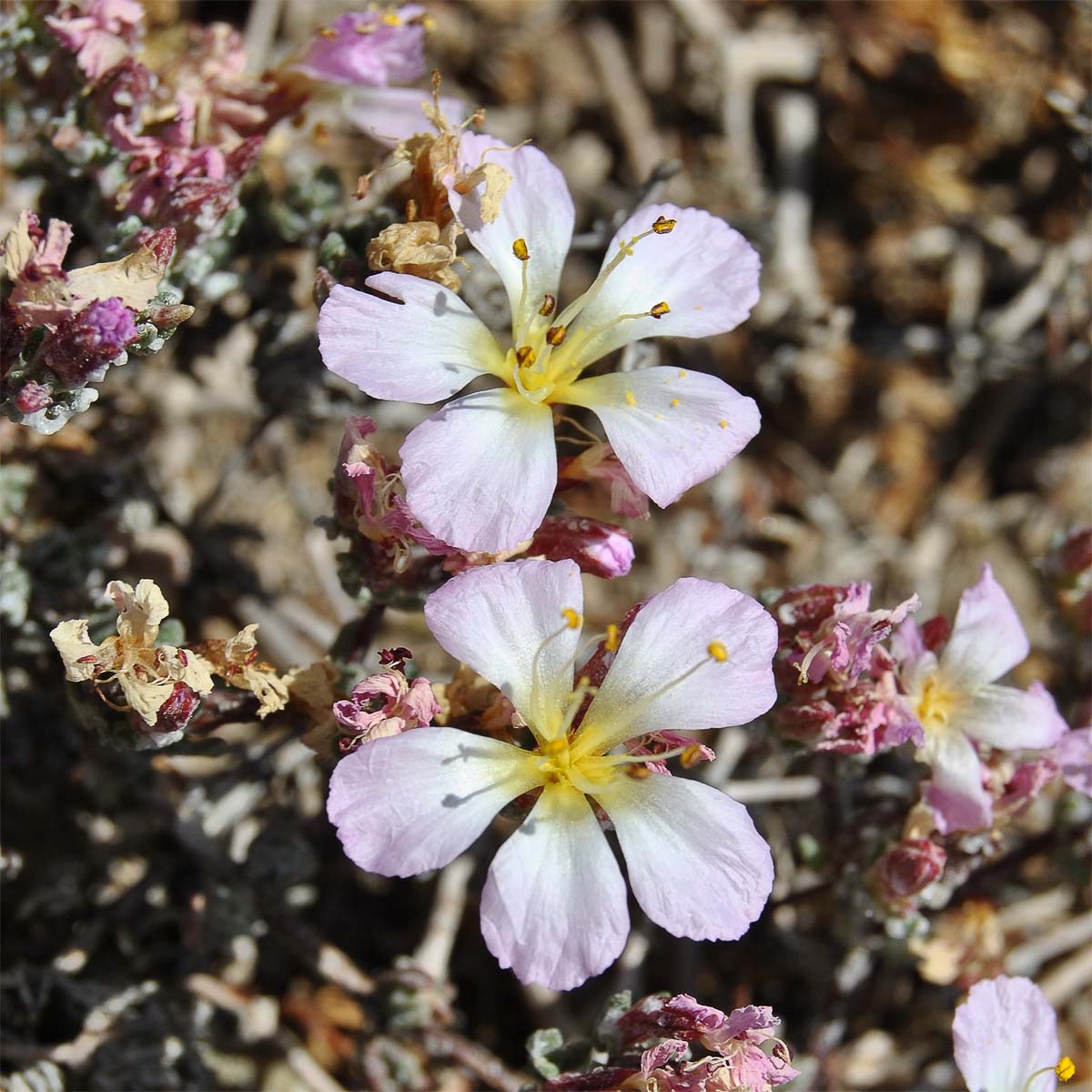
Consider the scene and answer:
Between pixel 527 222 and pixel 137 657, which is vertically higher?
pixel 527 222

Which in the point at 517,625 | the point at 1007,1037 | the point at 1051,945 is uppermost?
the point at 517,625

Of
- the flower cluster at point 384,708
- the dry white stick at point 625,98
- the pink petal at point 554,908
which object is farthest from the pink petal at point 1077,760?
the dry white stick at point 625,98

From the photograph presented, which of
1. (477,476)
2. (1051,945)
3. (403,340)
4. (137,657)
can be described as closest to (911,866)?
(1051,945)

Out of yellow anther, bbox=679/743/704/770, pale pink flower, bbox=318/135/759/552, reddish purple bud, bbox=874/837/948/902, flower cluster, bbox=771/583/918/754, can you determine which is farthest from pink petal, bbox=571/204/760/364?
reddish purple bud, bbox=874/837/948/902

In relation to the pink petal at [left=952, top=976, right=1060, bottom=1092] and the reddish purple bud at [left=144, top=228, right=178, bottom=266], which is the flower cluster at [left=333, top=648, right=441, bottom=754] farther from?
the pink petal at [left=952, top=976, right=1060, bottom=1092]

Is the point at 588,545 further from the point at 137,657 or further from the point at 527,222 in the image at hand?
the point at 137,657

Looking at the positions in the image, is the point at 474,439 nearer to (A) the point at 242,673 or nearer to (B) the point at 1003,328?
(A) the point at 242,673

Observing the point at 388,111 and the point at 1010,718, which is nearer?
the point at 1010,718
